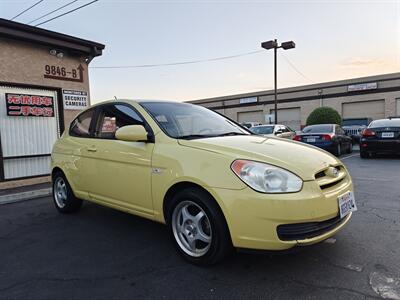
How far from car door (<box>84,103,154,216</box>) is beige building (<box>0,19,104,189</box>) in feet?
13.6

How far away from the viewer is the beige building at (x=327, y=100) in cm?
3070

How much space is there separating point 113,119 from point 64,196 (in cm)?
171

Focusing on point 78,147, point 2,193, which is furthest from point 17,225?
point 2,193

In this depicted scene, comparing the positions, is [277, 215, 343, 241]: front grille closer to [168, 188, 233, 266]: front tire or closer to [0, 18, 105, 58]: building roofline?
[168, 188, 233, 266]: front tire

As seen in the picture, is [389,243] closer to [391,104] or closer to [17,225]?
[17,225]

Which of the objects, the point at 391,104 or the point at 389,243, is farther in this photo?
the point at 391,104

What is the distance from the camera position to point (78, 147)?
4570 millimetres

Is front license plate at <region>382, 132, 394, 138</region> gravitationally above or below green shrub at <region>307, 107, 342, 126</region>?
below

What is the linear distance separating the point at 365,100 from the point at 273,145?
108ft

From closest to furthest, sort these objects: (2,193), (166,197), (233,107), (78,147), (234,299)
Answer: (234,299), (166,197), (78,147), (2,193), (233,107)

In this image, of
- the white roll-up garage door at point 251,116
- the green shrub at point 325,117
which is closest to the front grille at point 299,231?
the green shrub at point 325,117

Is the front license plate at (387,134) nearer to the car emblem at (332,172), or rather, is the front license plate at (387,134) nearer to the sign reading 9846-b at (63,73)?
the car emblem at (332,172)

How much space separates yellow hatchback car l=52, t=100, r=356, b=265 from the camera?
262 centimetres

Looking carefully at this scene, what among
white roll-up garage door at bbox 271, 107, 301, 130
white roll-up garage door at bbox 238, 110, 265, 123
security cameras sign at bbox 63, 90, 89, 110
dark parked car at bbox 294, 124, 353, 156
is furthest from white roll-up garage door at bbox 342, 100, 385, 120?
security cameras sign at bbox 63, 90, 89, 110
